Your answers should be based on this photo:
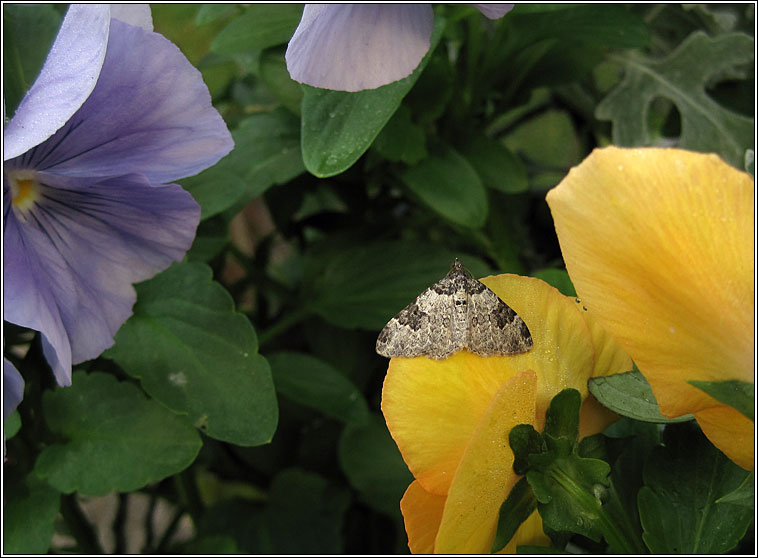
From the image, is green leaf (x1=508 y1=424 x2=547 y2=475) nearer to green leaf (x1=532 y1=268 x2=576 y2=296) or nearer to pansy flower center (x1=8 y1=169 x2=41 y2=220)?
green leaf (x1=532 y1=268 x2=576 y2=296)

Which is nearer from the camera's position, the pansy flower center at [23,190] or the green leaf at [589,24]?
the pansy flower center at [23,190]

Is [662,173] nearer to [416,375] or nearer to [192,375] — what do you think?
[416,375]

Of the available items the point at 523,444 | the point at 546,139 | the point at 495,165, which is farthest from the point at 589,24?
the point at 546,139

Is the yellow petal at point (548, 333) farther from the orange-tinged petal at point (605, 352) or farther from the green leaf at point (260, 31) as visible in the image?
the green leaf at point (260, 31)

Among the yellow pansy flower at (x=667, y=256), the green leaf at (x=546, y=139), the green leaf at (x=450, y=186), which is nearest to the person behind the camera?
the yellow pansy flower at (x=667, y=256)

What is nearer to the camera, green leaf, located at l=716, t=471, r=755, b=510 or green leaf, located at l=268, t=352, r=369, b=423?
green leaf, located at l=716, t=471, r=755, b=510

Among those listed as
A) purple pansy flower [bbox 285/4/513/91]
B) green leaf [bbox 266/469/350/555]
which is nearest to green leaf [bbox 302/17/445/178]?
purple pansy flower [bbox 285/4/513/91]

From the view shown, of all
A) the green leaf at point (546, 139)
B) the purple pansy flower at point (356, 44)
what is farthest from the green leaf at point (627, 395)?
the green leaf at point (546, 139)
